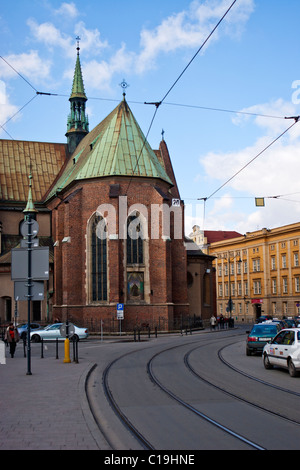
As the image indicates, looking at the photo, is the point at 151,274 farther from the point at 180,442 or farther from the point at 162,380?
the point at 180,442

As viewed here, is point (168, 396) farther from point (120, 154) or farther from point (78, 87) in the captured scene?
point (78, 87)

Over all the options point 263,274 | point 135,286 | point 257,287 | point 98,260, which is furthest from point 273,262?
point 98,260

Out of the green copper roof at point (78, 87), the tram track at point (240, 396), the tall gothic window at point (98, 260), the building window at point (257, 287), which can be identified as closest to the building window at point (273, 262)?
the building window at point (257, 287)

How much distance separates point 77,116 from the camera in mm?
58250

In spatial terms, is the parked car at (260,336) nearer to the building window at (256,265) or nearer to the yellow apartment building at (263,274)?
the yellow apartment building at (263,274)

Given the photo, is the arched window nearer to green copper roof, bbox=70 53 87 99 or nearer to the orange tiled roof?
the orange tiled roof

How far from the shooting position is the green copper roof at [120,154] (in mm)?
41000

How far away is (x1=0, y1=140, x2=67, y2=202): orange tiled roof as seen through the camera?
52.6 m

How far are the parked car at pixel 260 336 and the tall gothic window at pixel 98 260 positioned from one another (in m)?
19.4

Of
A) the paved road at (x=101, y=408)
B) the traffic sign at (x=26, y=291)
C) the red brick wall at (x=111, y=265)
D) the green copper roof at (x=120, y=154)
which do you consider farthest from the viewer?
the green copper roof at (x=120, y=154)

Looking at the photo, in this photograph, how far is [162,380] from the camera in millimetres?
14422

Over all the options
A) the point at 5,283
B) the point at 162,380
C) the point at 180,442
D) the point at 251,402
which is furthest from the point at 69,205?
the point at 180,442

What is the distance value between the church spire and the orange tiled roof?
137cm

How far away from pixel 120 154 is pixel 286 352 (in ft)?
92.1
